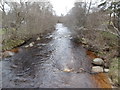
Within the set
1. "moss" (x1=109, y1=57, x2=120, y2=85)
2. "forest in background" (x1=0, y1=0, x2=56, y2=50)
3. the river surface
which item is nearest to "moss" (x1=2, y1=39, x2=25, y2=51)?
"forest in background" (x1=0, y1=0, x2=56, y2=50)

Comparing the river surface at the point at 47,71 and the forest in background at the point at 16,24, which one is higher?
the forest in background at the point at 16,24

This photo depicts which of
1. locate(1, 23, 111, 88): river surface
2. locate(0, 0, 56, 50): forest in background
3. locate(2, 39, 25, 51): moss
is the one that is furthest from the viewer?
locate(0, 0, 56, 50): forest in background

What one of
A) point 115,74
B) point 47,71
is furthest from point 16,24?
point 115,74

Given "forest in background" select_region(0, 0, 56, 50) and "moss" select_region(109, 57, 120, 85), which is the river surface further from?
"forest in background" select_region(0, 0, 56, 50)

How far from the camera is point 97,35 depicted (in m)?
14.7

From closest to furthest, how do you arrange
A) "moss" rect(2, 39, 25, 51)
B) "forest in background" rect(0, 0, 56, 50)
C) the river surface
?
the river surface < "moss" rect(2, 39, 25, 51) < "forest in background" rect(0, 0, 56, 50)

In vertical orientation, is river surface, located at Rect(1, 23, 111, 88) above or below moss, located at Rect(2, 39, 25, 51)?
below

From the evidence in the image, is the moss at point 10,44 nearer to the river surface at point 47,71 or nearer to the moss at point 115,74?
the river surface at point 47,71

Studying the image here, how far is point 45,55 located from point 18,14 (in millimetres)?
7985

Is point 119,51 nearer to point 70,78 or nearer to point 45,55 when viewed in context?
point 70,78

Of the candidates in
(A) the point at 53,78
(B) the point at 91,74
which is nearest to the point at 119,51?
(B) the point at 91,74

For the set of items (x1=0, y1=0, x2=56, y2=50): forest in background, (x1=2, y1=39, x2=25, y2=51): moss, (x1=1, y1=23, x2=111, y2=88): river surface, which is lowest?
(x1=1, y1=23, x2=111, y2=88): river surface

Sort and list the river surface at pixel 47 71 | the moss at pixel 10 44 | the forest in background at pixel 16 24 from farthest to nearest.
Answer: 1. the forest in background at pixel 16 24
2. the moss at pixel 10 44
3. the river surface at pixel 47 71

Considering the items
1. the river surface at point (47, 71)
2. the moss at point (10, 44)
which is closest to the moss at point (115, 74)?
the river surface at point (47, 71)
